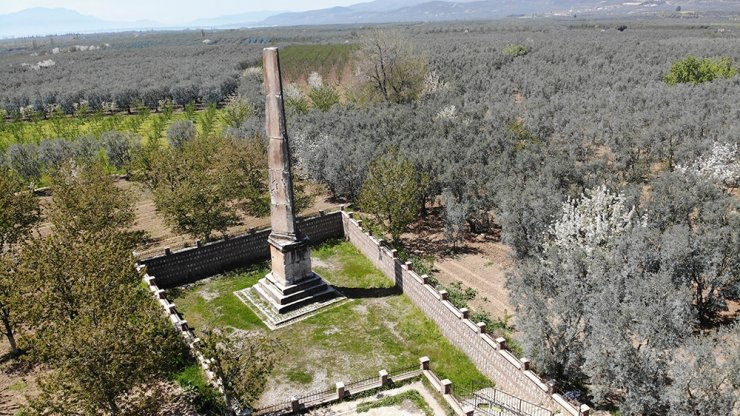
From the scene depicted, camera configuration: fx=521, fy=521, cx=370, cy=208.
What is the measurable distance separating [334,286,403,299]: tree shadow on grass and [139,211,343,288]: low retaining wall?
8.05 m

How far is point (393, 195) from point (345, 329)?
12651mm

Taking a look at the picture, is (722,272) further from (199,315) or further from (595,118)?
(595,118)

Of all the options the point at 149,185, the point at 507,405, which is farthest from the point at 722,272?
the point at 149,185

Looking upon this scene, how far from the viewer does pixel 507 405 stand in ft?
76.4

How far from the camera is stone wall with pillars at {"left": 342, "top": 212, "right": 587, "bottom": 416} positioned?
879 inches

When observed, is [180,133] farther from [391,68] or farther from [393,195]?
[393,195]

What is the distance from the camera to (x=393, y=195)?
39250mm

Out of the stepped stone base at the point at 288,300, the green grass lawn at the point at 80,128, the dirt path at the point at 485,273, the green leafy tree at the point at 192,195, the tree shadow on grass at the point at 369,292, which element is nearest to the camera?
the stepped stone base at the point at 288,300

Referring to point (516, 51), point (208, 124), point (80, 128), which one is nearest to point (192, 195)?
point (208, 124)

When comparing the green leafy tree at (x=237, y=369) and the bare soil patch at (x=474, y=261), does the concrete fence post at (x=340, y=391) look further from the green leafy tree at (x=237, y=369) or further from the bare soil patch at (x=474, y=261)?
the bare soil patch at (x=474, y=261)

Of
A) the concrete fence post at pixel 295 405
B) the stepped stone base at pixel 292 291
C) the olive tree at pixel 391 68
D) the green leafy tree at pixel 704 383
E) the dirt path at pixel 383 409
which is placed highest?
the olive tree at pixel 391 68

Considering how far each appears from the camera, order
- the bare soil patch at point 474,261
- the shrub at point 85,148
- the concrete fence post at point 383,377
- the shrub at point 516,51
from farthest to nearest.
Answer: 1. the shrub at point 516,51
2. the shrub at point 85,148
3. the bare soil patch at point 474,261
4. the concrete fence post at point 383,377

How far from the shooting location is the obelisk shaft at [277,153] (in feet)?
92.9

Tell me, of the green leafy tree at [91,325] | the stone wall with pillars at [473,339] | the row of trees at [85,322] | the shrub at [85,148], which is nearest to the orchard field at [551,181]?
the shrub at [85,148]
